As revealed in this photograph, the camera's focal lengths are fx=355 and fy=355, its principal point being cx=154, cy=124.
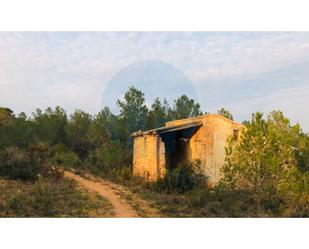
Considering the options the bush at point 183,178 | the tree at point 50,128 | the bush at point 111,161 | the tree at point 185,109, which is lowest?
the bush at point 183,178

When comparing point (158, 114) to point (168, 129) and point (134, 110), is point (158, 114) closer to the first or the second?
point (134, 110)

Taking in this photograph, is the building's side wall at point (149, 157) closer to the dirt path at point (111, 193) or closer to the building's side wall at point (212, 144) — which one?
the building's side wall at point (212, 144)

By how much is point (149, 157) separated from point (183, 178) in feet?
5.60

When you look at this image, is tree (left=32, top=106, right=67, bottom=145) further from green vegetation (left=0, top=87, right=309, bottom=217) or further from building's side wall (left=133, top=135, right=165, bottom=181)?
building's side wall (left=133, top=135, right=165, bottom=181)

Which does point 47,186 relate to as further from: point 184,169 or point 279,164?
point 279,164

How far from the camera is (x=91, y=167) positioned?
17.9 m

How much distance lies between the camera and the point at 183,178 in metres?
13.6

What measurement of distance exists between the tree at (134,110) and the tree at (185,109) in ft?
8.16

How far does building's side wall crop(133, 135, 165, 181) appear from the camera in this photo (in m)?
14.0

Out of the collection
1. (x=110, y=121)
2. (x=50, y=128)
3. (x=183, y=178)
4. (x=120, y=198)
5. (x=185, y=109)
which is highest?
(x=185, y=109)

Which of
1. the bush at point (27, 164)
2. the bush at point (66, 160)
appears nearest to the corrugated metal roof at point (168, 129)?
the bush at point (27, 164)

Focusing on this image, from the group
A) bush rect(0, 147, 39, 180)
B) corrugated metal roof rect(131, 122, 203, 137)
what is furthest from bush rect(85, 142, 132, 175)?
bush rect(0, 147, 39, 180)

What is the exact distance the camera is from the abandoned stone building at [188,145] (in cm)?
1396

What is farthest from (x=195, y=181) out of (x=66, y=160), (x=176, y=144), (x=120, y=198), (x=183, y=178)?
(x=66, y=160)
